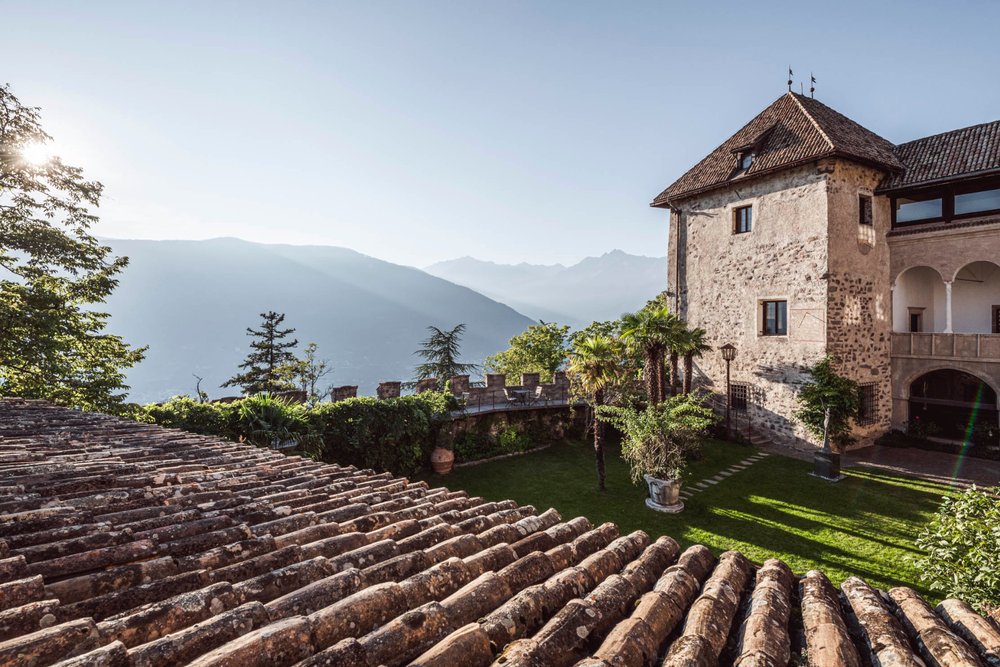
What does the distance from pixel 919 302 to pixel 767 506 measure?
548 inches

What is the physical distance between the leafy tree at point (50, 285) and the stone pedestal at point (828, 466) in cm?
2171

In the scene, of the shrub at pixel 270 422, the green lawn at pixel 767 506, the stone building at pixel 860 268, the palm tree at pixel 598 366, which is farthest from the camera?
the stone building at pixel 860 268

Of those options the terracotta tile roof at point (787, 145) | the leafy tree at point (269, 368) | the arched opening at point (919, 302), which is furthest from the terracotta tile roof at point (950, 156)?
the leafy tree at point (269, 368)

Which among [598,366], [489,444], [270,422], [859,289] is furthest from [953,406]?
[270,422]

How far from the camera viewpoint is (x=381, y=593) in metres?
2.32

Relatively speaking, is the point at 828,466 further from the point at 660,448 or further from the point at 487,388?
the point at 487,388

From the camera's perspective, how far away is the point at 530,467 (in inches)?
669

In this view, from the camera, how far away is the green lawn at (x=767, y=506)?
32.2ft

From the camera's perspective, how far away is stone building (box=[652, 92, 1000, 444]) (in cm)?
1659

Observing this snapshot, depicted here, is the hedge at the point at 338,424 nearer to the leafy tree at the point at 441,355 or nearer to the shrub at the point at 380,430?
the shrub at the point at 380,430

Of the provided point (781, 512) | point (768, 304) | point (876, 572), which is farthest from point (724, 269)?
point (876, 572)

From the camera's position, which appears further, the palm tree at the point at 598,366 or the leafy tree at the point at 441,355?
the leafy tree at the point at 441,355

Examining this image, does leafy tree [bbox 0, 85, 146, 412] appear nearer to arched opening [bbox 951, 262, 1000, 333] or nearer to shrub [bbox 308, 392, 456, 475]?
shrub [bbox 308, 392, 456, 475]

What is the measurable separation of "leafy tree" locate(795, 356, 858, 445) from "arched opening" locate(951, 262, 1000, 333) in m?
5.93
